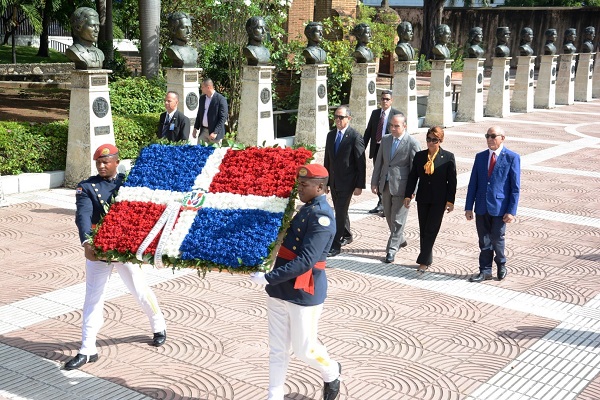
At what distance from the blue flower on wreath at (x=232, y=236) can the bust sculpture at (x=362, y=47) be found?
13.9m

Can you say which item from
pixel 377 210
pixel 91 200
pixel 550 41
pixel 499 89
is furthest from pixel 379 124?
pixel 550 41

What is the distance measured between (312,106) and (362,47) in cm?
255

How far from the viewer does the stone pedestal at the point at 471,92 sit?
77.3ft

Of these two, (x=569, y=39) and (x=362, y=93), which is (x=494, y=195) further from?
(x=569, y=39)

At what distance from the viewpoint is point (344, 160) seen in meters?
8.91

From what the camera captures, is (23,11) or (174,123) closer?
(174,123)

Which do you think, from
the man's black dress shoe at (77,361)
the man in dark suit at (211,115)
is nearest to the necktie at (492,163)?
the man in dark suit at (211,115)

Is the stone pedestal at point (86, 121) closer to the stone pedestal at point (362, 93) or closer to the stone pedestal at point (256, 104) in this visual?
the stone pedestal at point (256, 104)

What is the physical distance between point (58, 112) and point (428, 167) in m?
14.7

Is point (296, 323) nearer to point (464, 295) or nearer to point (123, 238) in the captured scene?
point (123, 238)

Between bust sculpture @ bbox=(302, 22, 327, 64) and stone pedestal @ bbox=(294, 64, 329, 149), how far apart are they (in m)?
0.14

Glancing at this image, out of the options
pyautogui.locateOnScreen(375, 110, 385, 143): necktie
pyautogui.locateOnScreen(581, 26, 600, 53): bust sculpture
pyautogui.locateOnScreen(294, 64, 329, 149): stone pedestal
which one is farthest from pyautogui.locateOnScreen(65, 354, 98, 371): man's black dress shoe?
pyautogui.locateOnScreen(581, 26, 600, 53): bust sculpture

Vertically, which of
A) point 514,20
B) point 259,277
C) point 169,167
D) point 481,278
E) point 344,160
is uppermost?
point 514,20

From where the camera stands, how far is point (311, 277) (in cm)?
491
